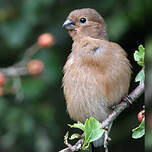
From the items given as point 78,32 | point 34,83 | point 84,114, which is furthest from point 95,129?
point 34,83

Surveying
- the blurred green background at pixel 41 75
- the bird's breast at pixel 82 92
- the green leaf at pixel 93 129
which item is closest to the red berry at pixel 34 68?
the bird's breast at pixel 82 92

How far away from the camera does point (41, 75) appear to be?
404cm

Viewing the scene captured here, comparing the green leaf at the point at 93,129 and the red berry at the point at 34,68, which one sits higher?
the green leaf at the point at 93,129

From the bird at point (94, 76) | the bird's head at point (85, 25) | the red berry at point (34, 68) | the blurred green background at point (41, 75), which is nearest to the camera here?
the bird at point (94, 76)

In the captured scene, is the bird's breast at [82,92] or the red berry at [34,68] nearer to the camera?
the bird's breast at [82,92]

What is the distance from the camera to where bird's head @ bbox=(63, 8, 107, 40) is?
3111 mm

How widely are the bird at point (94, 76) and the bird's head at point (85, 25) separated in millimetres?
10

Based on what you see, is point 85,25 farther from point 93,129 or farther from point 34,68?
point 93,129

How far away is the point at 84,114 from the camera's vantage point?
2.98 meters

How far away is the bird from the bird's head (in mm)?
10

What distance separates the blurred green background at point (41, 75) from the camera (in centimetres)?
404

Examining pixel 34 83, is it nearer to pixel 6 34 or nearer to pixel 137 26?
pixel 6 34

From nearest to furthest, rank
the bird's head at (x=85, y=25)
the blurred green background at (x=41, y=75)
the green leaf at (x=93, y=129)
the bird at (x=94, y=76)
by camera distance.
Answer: the green leaf at (x=93, y=129), the bird at (x=94, y=76), the bird's head at (x=85, y=25), the blurred green background at (x=41, y=75)

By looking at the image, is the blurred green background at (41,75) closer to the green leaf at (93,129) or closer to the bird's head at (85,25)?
the bird's head at (85,25)
